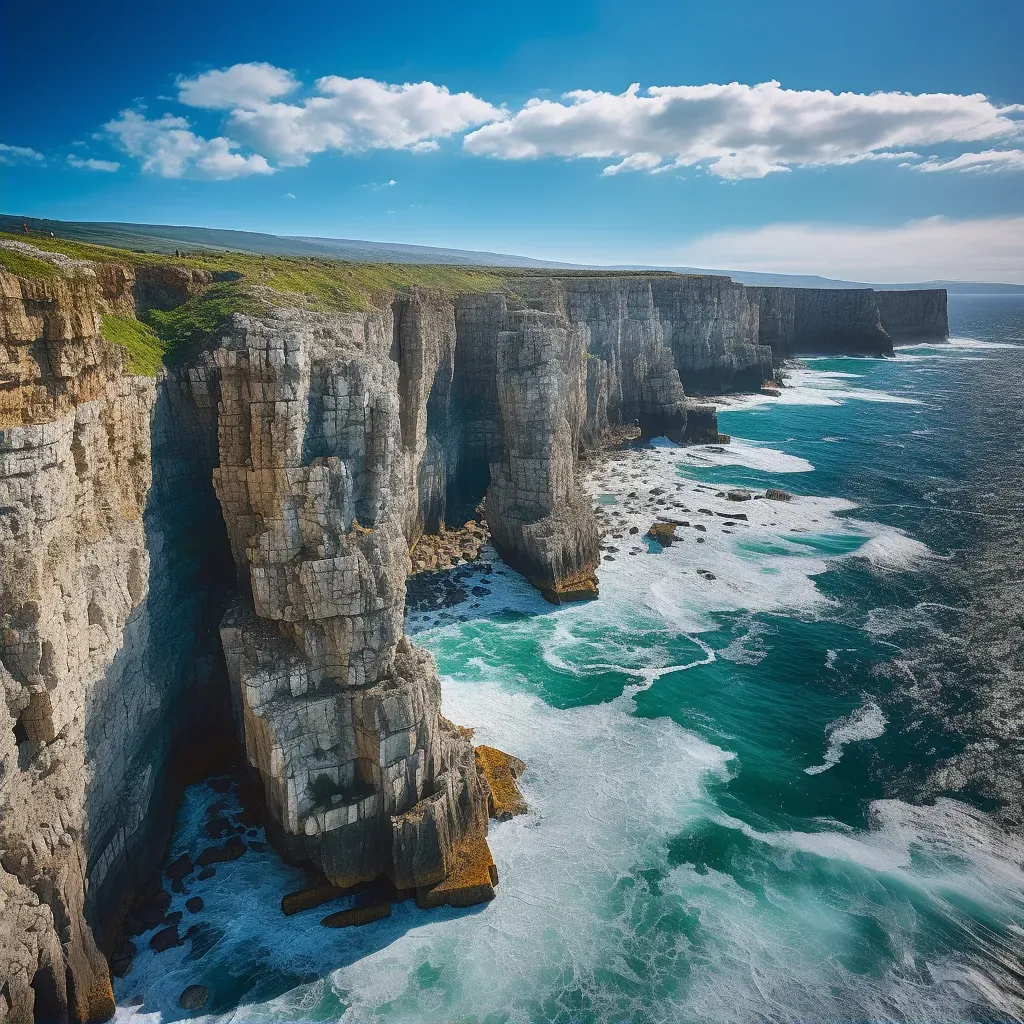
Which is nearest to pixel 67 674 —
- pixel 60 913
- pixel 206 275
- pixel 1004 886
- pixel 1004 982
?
pixel 60 913

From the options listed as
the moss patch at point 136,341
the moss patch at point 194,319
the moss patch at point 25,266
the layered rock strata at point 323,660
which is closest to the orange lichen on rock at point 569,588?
the layered rock strata at point 323,660

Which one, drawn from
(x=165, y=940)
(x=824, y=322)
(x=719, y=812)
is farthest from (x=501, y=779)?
(x=824, y=322)

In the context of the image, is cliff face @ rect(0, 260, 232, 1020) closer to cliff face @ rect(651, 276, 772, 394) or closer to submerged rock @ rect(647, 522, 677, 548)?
submerged rock @ rect(647, 522, 677, 548)

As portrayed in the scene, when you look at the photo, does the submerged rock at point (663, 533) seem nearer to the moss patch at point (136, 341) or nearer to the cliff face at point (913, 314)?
the moss patch at point (136, 341)

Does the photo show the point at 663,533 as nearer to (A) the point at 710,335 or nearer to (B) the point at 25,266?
(B) the point at 25,266

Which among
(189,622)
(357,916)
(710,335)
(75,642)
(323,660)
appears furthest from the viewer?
(710,335)

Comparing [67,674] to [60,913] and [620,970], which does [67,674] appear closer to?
[60,913]
